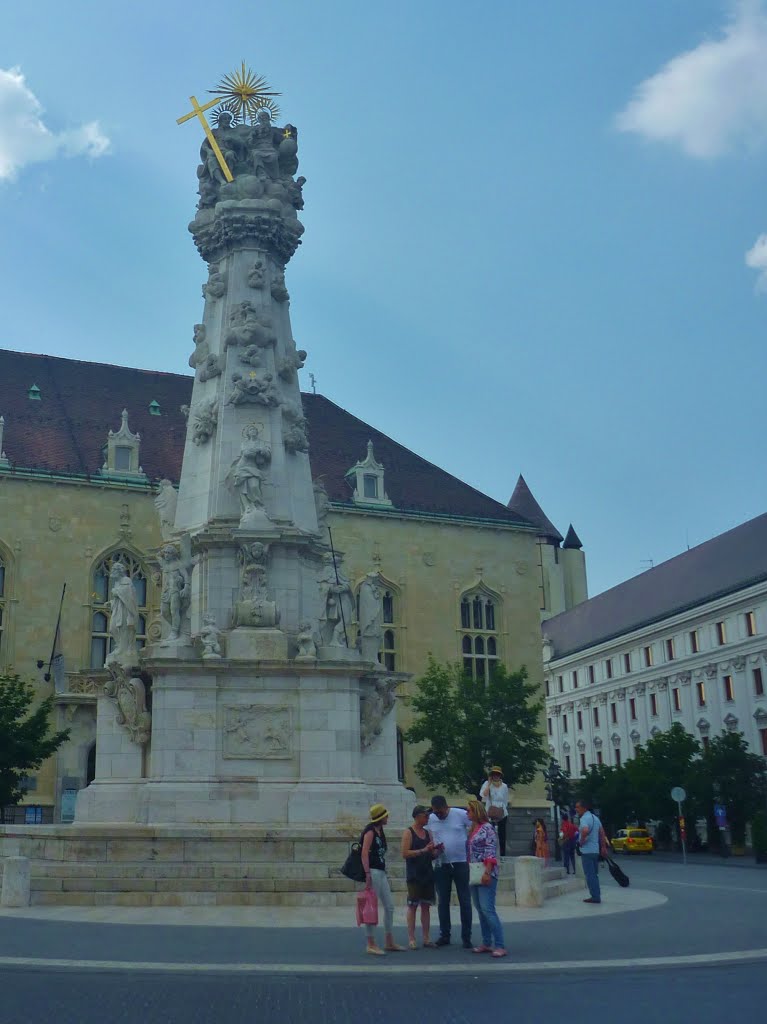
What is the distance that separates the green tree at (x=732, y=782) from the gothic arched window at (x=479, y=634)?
1022cm

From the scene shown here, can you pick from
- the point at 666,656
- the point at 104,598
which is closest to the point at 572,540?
the point at 666,656

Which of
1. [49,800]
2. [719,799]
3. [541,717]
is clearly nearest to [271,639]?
[49,800]

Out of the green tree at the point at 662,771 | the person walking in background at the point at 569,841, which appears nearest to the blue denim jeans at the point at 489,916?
the person walking in background at the point at 569,841

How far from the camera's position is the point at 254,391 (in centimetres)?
2344

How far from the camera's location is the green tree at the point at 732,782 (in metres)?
49.9

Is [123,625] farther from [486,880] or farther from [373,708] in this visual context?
[486,880]

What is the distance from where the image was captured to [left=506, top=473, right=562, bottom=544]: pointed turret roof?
8738 cm

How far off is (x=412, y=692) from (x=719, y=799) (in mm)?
14299

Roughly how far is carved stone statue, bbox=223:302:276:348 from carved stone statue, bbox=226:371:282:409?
76 centimetres

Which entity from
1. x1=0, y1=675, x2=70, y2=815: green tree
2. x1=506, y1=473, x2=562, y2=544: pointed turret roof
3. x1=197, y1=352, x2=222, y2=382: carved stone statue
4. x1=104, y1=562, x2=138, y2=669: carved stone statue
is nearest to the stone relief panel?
x1=104, y1=562, x2=138, y2=669: carved stone statue

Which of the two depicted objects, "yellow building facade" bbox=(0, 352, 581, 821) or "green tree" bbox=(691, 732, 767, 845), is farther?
"green tree" bbox=(691, 732, 767, 845)

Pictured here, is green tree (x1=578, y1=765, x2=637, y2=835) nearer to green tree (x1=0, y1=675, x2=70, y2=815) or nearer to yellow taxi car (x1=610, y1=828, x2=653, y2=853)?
yellow taxi car (x1=610, y1=828, x2=653, y2=853)

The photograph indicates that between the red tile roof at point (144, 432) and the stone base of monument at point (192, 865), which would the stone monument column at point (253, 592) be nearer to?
the stone base of monument at point (192, 865)

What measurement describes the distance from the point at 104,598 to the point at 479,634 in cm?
1662
